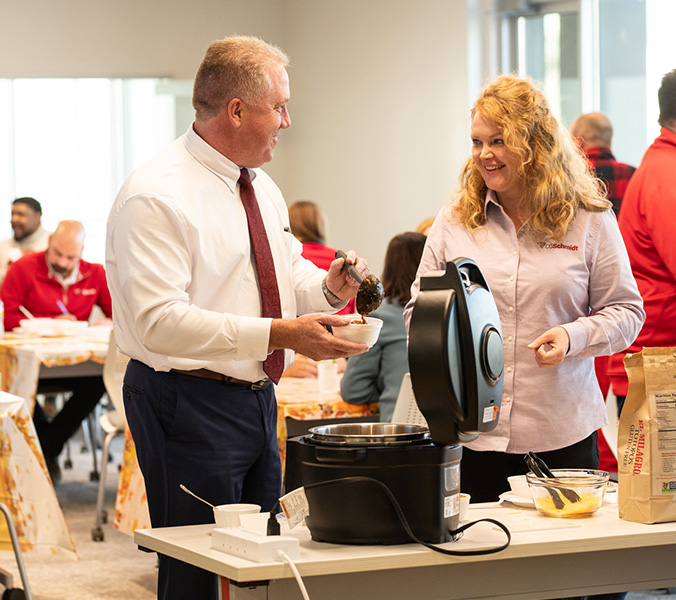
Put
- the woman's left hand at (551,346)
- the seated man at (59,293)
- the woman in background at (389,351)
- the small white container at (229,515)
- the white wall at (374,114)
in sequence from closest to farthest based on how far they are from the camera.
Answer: the small white container at (229,515) < the woman's left hand at (551,346) < the woman in background at (389,351) < the seated man at (59,293) < the white wall at (374,114)

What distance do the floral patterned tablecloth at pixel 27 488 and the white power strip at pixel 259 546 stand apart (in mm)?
2431

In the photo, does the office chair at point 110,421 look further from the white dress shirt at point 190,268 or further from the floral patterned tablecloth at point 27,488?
the white dress shirt at point 190,268

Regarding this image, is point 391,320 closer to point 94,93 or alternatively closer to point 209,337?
point 209,337

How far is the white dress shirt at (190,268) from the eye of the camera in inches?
78.0

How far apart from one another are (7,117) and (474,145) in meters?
6.94

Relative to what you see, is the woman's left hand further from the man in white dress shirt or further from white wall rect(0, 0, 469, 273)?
white wall rect(0, 0, 469, 273)

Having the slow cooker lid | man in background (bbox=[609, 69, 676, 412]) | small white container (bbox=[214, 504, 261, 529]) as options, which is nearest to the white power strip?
small white container (bbox=[214, 504, 261, 529])

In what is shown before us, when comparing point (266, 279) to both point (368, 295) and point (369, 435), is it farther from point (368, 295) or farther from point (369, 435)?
point (369, 435)

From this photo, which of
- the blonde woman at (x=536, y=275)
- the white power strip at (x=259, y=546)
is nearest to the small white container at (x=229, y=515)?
the white power strip at (x=259, y=546)

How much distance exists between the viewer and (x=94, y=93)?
8.74 metres

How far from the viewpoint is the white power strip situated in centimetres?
152

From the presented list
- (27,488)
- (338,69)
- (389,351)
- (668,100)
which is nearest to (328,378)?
(389,351)

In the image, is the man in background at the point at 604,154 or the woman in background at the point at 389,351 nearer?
the woman in background at the point at 389,351

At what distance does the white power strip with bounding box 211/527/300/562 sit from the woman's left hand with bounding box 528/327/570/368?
2.39ft
